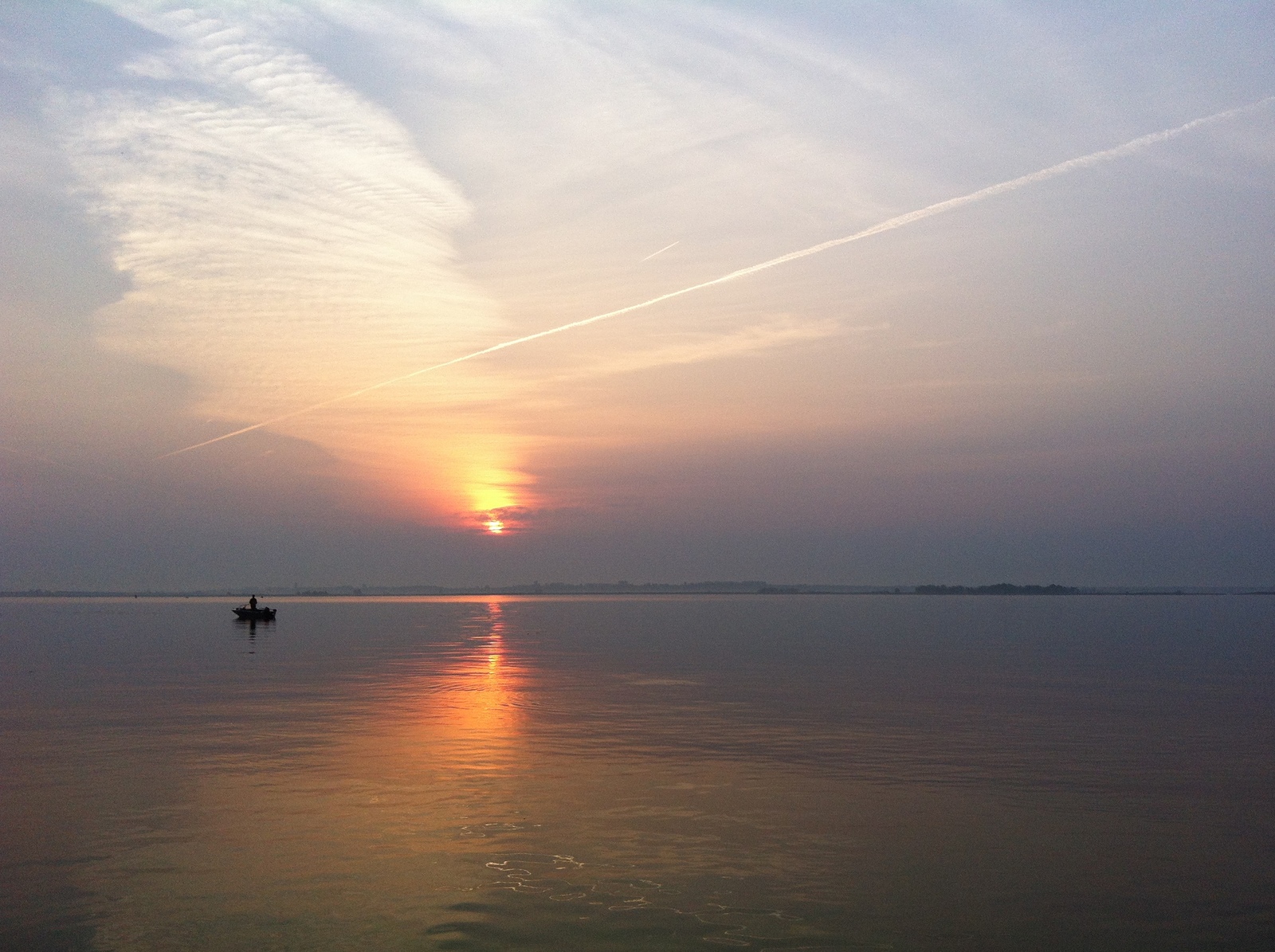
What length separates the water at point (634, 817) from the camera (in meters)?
17.2

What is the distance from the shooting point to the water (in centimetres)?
1717

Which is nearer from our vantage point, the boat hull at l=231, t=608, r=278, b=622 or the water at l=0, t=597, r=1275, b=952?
the water at l=0, t=597, r=1275, b=952

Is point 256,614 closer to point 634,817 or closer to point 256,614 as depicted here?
point 256,614

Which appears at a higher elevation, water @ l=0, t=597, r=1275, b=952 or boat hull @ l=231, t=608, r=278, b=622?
water @ l=0, t=597, r=1275, b=952

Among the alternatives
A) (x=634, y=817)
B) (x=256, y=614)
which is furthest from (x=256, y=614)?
(x=634, y=817)

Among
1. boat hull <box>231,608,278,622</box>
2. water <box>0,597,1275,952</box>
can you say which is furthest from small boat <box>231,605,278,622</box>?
water <box>0,597,1275,952</box>

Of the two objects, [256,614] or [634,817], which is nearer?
[634,817]

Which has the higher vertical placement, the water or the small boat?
the water

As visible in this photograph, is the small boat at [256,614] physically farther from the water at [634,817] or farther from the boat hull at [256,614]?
the water at [634,817]

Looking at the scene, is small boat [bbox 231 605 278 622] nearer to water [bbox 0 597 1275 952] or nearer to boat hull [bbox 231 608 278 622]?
boat hull [bbox 231 608 278 622]

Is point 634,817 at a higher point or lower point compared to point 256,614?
higher

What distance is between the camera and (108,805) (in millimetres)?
25219

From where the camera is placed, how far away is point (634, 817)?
2438 cm

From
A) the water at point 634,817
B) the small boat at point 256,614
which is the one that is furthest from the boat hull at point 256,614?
the water at point 634,817
